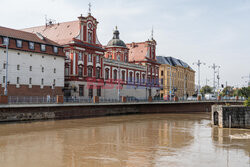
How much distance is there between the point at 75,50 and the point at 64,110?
15852 mm

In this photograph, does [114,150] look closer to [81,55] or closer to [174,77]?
[81,55]

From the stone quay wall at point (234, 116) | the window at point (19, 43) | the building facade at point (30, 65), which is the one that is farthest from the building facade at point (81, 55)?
the stone quay wall at point (234, 116)

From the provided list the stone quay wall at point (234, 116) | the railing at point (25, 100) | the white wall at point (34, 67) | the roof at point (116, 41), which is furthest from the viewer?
the roof at point (116, 41)

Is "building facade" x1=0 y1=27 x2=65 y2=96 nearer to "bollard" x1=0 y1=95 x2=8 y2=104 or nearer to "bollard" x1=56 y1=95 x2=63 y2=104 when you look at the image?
"bollard" x1=56 y1=95 x2=63 y2=104

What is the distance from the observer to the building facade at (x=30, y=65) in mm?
44750

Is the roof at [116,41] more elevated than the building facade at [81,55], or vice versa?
the roof at [116,41]

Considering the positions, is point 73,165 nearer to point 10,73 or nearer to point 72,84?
point 10,73

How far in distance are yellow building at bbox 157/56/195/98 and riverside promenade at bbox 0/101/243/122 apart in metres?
12.8

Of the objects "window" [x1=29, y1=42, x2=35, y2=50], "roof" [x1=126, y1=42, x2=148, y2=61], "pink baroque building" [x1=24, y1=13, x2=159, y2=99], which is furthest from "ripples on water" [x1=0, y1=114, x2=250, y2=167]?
"roof" [x1=126, y1=42, x2=148, y2=61]

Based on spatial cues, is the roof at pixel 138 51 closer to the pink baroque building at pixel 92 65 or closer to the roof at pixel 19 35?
the pink baroque building at pixel 92 65

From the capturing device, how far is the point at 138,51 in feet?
277

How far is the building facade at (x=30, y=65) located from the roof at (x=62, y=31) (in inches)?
248

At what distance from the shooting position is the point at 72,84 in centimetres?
5631

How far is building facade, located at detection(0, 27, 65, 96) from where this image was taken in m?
44.8
